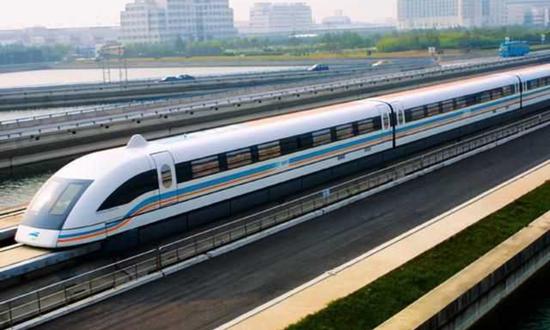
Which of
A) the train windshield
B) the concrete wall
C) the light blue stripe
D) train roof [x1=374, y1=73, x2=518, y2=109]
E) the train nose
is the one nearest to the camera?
the concrete wall

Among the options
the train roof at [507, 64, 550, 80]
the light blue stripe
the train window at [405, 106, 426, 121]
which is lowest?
the light blue stripe

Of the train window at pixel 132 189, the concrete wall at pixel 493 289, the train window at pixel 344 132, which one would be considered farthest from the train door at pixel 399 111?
the train window at pixel 132 189

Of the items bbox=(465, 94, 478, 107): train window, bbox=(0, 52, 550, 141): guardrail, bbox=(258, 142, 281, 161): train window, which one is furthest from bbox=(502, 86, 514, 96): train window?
bbox=(0, 52, 550, 141): guardrail

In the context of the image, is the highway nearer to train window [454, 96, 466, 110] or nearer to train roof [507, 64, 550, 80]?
train window [454, 96, 466, 110]

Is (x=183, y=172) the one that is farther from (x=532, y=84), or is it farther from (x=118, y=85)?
(x=118, y=85)

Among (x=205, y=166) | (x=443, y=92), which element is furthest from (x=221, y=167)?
(x=443, y=92)

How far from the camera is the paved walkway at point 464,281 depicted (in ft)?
62.0

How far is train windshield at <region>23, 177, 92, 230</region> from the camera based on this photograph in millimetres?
23281

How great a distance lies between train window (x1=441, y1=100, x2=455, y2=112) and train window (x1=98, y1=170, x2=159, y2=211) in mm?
→ 22905

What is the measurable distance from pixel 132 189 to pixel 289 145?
932 centimetres

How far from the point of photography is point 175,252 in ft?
79.9

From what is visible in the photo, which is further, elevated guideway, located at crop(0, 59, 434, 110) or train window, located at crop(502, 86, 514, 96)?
elevated guideway, located at crop(0, 59, 434, 110)

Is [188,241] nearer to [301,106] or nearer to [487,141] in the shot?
[487,141]

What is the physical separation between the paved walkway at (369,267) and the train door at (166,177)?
6935 millimetres
